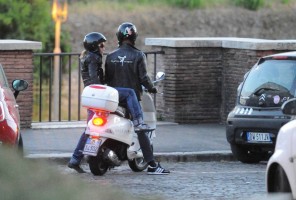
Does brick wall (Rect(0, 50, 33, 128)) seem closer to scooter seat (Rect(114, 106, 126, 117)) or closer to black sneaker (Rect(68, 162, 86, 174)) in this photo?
black sneaker (Rect(68, 162, 86, 174))

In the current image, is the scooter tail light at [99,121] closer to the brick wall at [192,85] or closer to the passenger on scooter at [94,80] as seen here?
the passenger on scooter at [94,80]

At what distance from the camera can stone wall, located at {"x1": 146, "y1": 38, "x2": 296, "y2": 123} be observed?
21.5m

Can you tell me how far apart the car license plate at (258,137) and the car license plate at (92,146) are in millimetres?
2736

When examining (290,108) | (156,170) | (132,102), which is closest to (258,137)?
(156,170)

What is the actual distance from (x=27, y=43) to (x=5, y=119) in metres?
7.37

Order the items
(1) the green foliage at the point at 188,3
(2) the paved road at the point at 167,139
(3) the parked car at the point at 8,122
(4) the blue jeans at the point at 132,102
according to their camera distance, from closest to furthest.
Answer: (3) the parked car at the point at 8,122, (4) the blue jeans at the point at 132,102, (2) the paved road at the point at 167,139, (1) the green foliage at the point at 188,3

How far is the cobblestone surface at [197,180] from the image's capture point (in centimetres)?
1315

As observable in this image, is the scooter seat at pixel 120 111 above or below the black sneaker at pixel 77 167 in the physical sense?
above

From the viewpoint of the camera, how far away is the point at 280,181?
10.0 metres

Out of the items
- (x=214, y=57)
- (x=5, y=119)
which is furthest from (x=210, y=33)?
(x=5, y=119)

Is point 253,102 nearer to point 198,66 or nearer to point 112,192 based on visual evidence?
point 198,66

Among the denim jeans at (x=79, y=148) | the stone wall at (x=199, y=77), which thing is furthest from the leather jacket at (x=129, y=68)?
the stone wall at (x=199, y=77)

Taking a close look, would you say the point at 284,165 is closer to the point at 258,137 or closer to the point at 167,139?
the point at 258,137

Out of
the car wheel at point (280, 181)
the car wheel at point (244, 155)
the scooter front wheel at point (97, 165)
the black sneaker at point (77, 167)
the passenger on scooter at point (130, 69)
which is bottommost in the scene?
the car wheel at point (244, 155)
